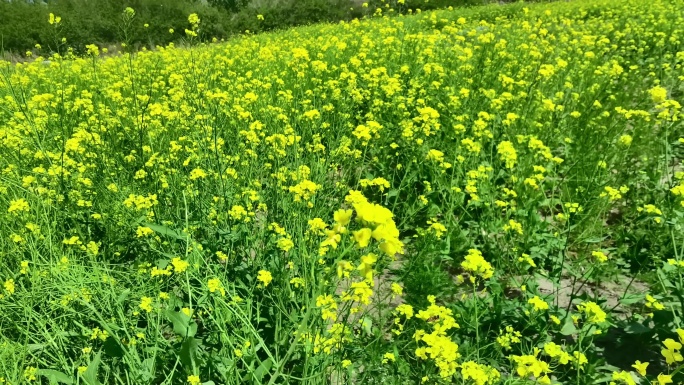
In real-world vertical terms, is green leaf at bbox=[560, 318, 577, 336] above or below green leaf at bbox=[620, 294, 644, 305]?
below

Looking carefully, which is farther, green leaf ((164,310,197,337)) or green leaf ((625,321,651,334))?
green leaf ((625,321,651,334))

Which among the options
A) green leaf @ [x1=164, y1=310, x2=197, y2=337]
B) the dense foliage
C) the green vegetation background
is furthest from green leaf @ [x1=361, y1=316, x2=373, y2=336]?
the green vegetation background

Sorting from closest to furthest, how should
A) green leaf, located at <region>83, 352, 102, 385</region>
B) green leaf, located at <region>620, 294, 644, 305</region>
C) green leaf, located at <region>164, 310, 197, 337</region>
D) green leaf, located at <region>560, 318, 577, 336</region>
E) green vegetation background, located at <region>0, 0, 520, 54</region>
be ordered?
green leaf, located at <region>83, 352, 102, 385</region>, green leaf, located at <region>164, 310, 197, 337</region>, green leaf, located at <region>560, 318, 577, 336</region>, green leaf, located at <region>620, 294, 644, 305</region>, green vegetation background, located at <region>0, 0, 520, 54</region>

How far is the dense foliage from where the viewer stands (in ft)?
5.52

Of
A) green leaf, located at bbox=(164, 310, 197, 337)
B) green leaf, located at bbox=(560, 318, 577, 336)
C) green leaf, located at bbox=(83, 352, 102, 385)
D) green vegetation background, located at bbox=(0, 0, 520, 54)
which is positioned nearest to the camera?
green leaf, located at bbox=(83, 352, 102, 385)

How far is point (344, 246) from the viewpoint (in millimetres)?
2027

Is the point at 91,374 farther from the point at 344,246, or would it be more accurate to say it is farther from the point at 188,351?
the point at 344,246

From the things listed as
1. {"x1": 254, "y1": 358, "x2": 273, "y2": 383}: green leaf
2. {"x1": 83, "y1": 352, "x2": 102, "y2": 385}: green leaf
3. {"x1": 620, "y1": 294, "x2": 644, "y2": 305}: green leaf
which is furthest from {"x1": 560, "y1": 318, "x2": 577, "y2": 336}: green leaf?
{"x1": 83, "y1": 352, "x2": 102, "y2": 385}: green leaf

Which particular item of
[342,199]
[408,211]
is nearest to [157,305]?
[342,199]

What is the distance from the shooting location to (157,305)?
67.2 inches

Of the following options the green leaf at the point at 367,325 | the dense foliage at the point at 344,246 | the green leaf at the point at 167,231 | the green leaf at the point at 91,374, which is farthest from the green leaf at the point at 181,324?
the green leaf at the point at 367,325

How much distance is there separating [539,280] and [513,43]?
14.0 feet

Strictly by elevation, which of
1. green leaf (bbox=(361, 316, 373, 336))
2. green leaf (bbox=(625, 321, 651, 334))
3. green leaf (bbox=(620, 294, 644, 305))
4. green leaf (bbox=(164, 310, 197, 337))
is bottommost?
green leaf (bbox=(625, 321, 651, 334))

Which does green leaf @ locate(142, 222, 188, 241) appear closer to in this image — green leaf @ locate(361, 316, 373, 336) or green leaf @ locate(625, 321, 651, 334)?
green leaf @ locate(361, 316, 373, 336)
